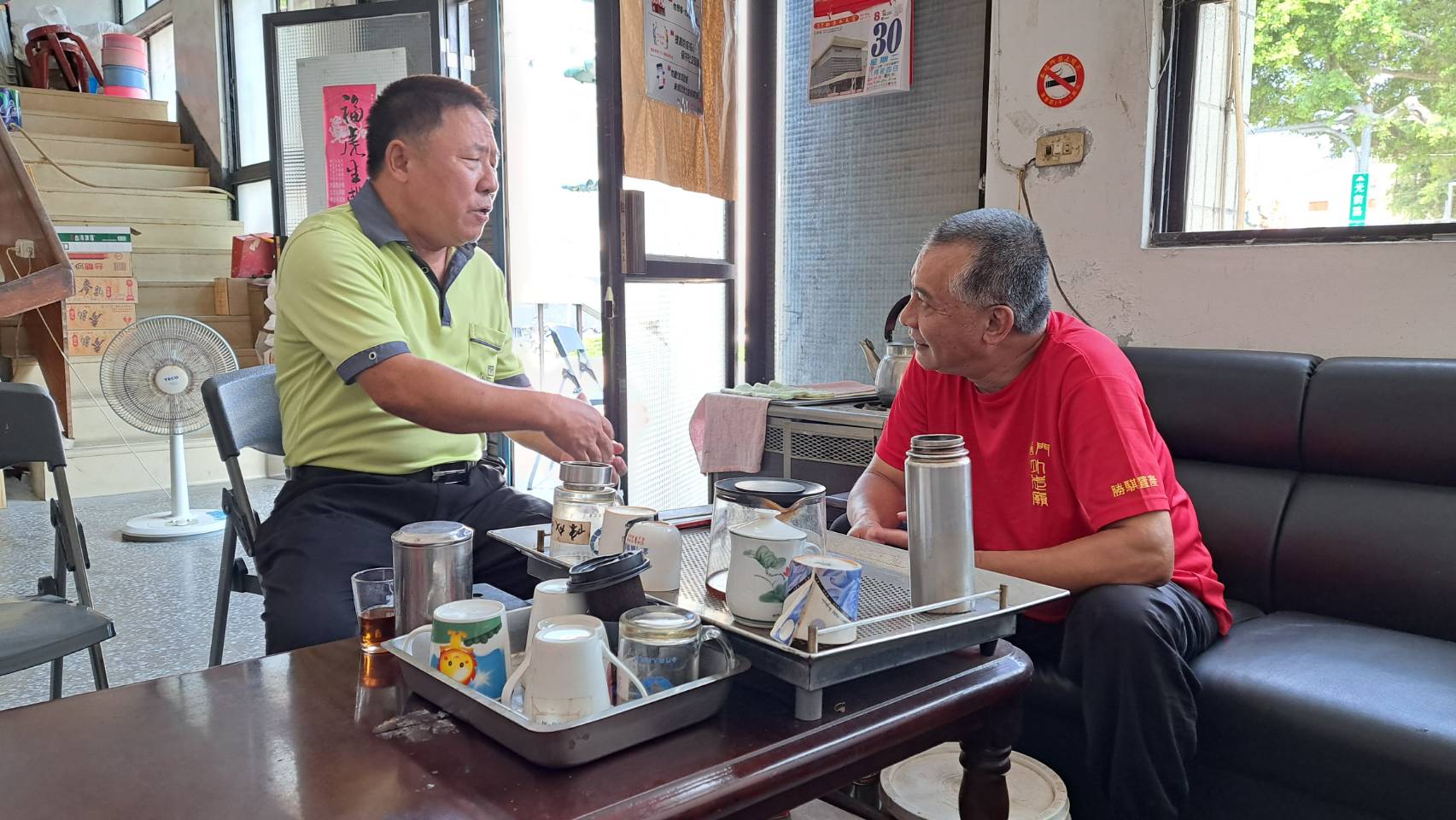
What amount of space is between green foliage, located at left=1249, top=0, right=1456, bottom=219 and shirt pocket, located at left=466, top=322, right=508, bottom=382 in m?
1.96

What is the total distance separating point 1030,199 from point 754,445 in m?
1.09

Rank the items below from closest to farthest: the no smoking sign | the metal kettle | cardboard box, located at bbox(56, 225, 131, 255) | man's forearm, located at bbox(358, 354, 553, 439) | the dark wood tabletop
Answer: the dark wood tabletop, man's forearm, located at bbox(358, 354, 553, 439), the no smoking sign, the metal kettle, cardboard box, located at bbox(56, 225, 131, 255)

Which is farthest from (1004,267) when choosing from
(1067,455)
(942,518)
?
(942,518)

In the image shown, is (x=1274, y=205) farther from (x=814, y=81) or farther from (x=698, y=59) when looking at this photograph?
(x=698, y=59)

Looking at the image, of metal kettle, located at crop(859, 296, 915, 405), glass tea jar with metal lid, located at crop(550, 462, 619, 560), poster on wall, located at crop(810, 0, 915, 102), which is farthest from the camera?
poster on wall, located at crop(810, 0, 915, 102)

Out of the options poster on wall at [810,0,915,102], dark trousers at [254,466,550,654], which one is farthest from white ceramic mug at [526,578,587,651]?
poster on wall at [810,0,915,102]

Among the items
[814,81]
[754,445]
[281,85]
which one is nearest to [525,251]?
[281,85]

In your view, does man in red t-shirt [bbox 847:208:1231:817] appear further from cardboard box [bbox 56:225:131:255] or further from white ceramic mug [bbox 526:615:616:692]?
cardboard box [bbox 56:225:131:255]

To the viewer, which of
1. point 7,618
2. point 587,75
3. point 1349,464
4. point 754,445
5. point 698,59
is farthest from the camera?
point 587,75

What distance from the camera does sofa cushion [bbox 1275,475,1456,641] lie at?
1.65m

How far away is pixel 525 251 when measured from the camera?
188 inches

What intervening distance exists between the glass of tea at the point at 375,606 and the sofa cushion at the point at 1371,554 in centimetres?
167

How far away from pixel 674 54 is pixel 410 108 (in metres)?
1.53

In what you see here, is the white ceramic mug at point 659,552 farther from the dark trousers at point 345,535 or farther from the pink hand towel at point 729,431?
the pink hand towel at point 729,431
